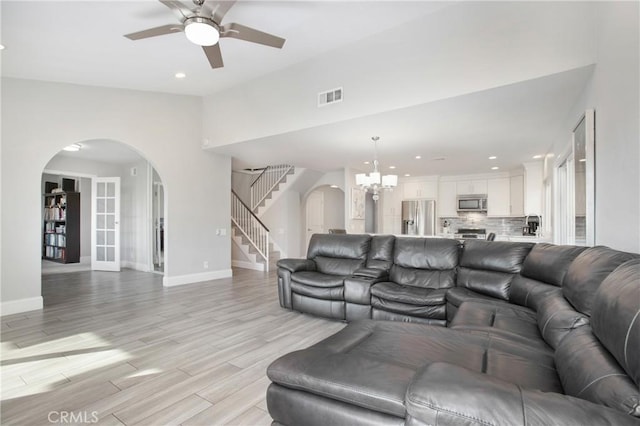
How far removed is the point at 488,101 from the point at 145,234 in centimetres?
741

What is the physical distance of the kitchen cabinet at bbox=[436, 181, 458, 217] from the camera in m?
8.73

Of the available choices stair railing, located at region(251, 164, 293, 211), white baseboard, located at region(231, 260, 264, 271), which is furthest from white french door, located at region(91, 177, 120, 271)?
stair railing, located at region(251, 164, 293, 211)

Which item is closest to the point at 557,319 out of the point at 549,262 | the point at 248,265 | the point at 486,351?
the point at 486,351

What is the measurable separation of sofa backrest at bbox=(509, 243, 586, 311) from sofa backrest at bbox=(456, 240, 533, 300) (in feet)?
0.37

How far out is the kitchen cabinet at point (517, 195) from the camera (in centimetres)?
765

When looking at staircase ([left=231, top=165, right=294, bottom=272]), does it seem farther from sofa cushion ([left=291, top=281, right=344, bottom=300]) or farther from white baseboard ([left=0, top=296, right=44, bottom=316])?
white baseboard ([left=0, top=296, right=44, bottom=316])

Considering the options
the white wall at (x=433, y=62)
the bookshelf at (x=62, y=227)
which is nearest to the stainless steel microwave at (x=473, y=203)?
the white wall at (x=433, y=62)

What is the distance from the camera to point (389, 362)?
55.3 inches

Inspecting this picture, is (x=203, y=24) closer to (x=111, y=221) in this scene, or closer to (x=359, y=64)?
(x=359, y=64)

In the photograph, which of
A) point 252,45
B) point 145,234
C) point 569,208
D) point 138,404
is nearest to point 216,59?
point 252,45

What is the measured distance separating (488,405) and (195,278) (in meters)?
5.90

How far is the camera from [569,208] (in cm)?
381

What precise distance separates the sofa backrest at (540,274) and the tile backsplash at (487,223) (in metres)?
6.05

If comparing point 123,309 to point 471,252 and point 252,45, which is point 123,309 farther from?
point 471,252
